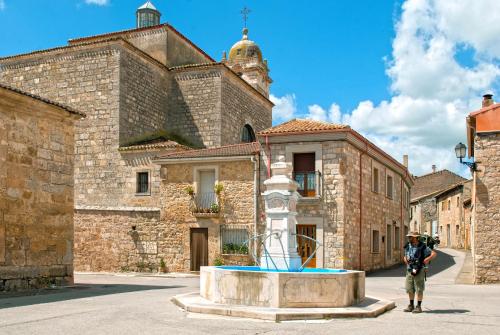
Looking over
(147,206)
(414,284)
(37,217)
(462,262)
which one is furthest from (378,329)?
(462,262)

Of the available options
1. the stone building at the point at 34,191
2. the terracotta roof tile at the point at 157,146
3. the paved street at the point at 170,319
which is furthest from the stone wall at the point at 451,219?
the stone building at the point at 34,191

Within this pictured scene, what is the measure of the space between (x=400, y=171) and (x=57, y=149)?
57.7 feet

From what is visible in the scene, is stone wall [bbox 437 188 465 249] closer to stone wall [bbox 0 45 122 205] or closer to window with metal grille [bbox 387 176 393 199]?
window with metal grille [bbox 387 176 393 199]

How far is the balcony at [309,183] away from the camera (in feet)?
64.4

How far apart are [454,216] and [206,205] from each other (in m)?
23.5

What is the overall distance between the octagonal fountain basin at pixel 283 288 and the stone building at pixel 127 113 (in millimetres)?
12835

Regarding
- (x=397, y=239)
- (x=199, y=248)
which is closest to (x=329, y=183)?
(x=199, y=248)

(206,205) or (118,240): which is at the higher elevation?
(206,205)

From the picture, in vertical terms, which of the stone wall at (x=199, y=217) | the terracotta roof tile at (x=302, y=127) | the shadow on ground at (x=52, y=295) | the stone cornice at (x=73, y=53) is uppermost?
the stone cornice at (x=73, y=53)

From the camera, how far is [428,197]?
1843 inches

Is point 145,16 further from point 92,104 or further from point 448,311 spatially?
point 448,311

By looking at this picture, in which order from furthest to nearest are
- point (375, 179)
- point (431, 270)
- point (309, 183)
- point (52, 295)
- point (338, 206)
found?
1. point (375, 179)
2. point (431, 270)
3. point (309, 183)
4. point (338, 206)
5. point (52, 295)

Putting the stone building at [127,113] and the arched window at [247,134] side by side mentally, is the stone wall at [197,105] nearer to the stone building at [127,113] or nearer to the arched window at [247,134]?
the stone building at [127,113]

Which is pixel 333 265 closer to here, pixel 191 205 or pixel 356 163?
pixel 356 163
